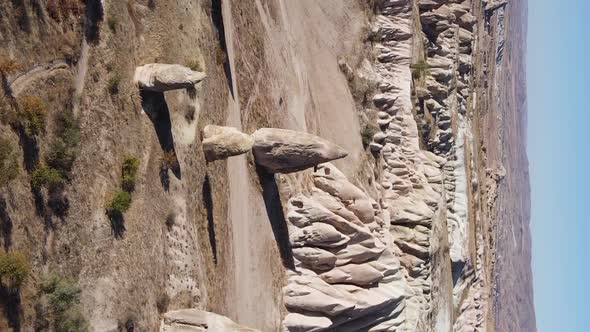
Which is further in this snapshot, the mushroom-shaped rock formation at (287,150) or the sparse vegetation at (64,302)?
the mushroom-shaped rock formation at (287,150)

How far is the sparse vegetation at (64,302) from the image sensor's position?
1439cm

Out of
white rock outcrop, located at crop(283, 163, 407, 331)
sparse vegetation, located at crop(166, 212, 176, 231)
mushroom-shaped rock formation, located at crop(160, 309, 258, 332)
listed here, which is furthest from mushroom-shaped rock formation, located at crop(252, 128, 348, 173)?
mushroom-shaped rock formation, located at crop(160, 309, 258, 332)

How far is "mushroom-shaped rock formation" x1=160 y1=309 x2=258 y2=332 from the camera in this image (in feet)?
59.6

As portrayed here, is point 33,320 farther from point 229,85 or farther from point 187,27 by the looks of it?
point 229,85

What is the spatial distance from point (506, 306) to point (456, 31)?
36465mm

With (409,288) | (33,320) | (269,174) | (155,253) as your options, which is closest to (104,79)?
(155,253)

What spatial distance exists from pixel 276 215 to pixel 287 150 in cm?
300

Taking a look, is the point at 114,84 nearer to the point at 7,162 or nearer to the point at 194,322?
the point at 7,162

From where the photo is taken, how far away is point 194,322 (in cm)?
1838

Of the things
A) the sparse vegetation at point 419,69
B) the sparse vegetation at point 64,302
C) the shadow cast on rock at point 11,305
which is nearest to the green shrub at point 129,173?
the sparse vegetation at point 64,302

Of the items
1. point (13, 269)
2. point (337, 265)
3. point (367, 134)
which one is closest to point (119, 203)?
point (13, 269)

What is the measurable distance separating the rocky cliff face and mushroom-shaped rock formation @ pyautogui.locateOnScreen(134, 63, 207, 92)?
4cm

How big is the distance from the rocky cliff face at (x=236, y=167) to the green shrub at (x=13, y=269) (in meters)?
0.04

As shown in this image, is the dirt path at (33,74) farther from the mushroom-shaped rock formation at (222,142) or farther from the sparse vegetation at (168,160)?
the mushroom-shaped rock formation at (222,142)
